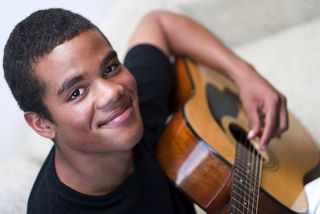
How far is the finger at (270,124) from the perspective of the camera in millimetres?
855

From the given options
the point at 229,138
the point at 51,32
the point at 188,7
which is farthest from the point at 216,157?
the point at 188,7

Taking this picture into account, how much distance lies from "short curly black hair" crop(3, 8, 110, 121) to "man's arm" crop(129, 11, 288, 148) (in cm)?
42

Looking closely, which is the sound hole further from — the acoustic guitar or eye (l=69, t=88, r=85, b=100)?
eye (l=69, t=88, r=85, b=100)

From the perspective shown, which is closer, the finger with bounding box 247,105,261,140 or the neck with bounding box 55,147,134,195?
the neck with bounding box 55,147,134,195

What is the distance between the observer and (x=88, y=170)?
0.71 metres

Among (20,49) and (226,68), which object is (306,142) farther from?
(20,49)

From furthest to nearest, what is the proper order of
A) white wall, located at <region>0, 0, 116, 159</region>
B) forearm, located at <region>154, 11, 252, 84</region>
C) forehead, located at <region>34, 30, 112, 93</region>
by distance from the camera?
white wall, located at <region>0, 0, 116, 159</region> → forearm, located at <region>154, 11, 252, 84</region> → forehead, located at <region>34, 30, 112, 93</region>

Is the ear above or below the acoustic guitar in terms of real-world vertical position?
above

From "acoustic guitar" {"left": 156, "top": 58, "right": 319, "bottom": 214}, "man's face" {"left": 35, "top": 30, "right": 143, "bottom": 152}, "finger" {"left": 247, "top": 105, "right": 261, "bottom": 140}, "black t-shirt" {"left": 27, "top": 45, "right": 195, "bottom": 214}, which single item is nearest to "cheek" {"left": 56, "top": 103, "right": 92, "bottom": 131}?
"man's face" {"left": 35, "top": 30, "right": 143, "bottom": 152}

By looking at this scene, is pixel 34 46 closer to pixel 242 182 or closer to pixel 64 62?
pixel 64 62

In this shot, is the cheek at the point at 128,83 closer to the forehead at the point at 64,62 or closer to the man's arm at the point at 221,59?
the forehead at the point at 64,62

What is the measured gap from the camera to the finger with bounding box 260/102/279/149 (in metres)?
0.86

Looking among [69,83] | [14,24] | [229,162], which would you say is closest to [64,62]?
[69,83]

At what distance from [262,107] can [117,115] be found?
408 mm
